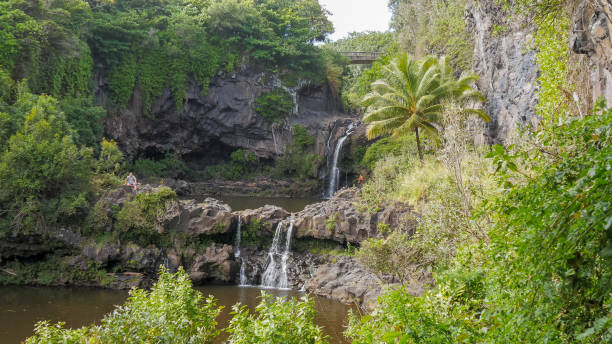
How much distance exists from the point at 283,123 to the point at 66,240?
22.9 meters

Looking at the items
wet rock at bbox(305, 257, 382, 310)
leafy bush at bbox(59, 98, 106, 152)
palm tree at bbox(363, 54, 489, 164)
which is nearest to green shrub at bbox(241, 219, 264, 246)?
wet rock at bbox(305, 257, 382, 310)

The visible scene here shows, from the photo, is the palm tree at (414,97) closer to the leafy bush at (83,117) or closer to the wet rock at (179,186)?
the leafy bush at (83,117)

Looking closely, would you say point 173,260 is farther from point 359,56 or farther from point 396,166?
point 359,56

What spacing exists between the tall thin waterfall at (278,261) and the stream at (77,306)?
79cm

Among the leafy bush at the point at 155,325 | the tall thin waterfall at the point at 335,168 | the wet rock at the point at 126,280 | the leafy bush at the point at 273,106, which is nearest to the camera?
the leafy bush at the point at 155,325

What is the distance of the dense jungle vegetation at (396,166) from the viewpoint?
8.53ft

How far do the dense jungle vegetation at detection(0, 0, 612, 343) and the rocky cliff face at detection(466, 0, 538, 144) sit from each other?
846 millimetres

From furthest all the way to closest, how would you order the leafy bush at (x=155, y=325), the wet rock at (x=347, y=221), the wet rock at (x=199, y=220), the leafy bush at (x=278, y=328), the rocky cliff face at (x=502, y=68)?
1. the rocky cliff face at (x=502, y=68)
2. the wet rock at (x=199, y=220)
3. the wet rock at (x=347, y=221)
4. the leafy bush at (x=155, y=325)
5. the leafy bush at (x=278, y=328)

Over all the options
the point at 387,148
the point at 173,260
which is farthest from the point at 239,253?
the point at 387,148

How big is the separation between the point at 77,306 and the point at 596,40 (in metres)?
14.0

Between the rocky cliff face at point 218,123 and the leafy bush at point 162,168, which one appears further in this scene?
the rocky cliff face at point 218,123

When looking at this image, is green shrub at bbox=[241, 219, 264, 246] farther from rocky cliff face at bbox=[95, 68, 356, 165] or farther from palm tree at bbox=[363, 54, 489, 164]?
rocky cliff face at bbox=[95, 68, 356, 165]

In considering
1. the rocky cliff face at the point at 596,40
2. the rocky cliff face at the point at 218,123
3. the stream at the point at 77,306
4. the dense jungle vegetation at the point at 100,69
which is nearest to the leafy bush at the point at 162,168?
the dense jungle vegetation at the point at 100,69

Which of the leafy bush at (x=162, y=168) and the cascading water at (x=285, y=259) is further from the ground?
the leafy bush at (x=162, y=168)
